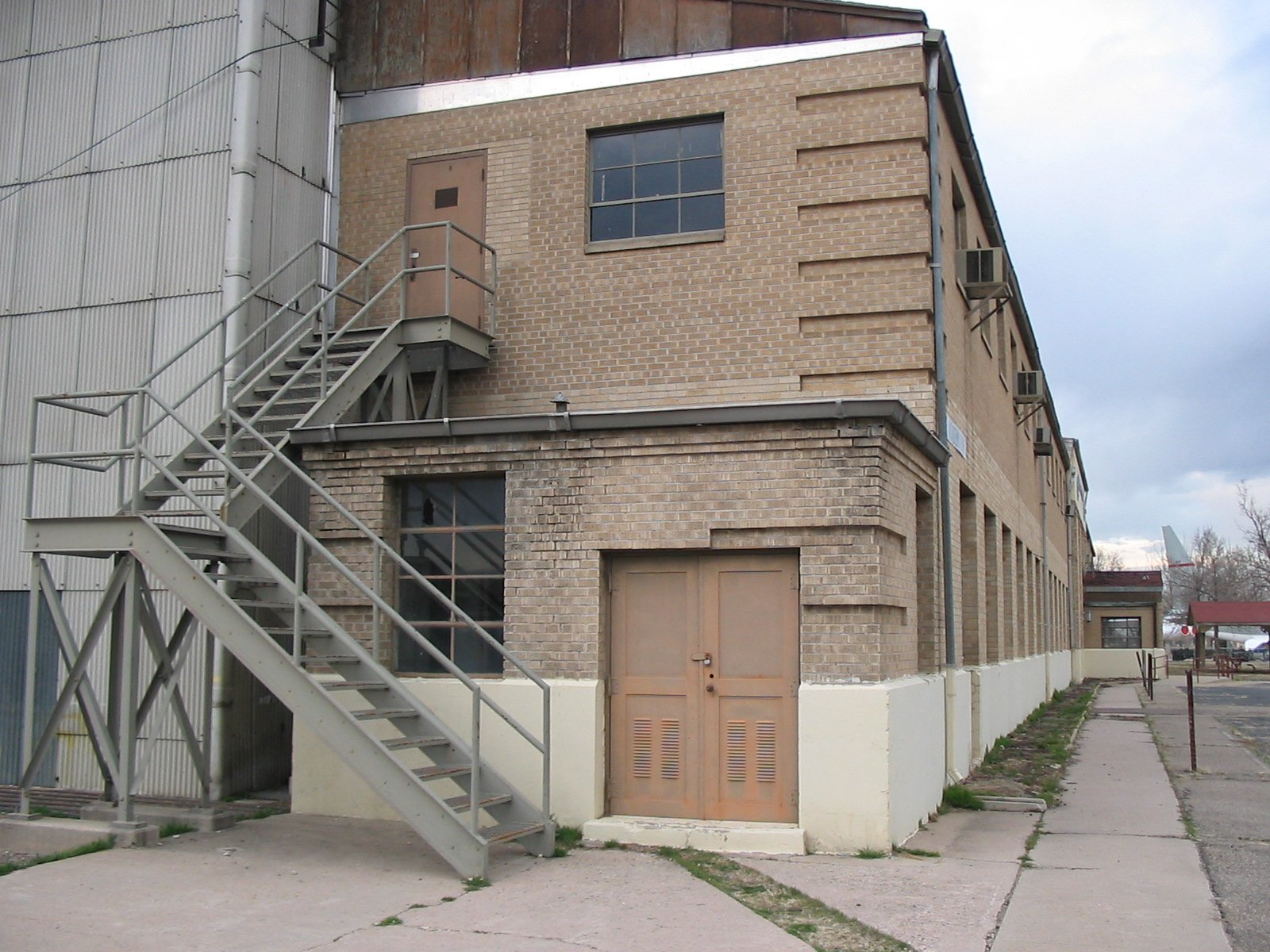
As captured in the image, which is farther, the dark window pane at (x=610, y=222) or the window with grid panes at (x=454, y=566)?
the dark window pane at (x=610, y=222)

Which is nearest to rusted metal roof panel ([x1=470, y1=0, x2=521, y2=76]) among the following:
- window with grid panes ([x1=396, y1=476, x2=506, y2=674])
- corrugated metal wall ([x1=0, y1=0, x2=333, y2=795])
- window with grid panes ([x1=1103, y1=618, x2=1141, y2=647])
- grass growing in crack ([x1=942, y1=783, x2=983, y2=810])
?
corrugated metal wall ([x1=0, y1=0, x2=333, y2=795])

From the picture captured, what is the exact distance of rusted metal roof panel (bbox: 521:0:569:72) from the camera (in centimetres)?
1322

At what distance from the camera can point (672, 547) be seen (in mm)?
9750

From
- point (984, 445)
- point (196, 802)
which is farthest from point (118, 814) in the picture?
point (984, 445)

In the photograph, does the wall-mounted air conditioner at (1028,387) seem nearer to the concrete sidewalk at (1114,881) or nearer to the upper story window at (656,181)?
the concrete sidewalk at (1114,881)

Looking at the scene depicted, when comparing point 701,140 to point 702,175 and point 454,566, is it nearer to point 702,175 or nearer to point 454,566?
point 702,175

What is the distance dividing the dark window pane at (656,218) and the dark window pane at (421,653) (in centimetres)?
474

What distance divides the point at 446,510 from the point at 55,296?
6124 millimetres

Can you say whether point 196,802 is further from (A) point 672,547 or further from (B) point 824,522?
(B) point 824,522

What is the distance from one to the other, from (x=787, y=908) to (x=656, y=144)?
8.23m

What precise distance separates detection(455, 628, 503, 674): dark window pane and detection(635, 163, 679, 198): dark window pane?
Result: 16.7 ft

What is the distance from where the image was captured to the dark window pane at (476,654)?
34.0 feet

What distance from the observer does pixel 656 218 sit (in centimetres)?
1270

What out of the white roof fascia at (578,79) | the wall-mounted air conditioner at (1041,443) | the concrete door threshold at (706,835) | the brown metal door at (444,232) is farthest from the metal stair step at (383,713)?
the wall-mounted air conditioner at (1041,443)
